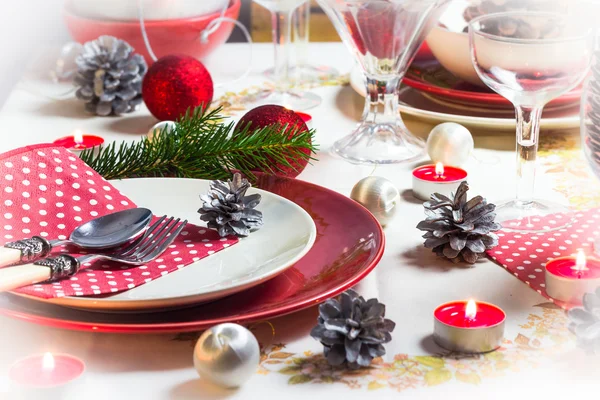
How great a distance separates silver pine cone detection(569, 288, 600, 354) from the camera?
44cm

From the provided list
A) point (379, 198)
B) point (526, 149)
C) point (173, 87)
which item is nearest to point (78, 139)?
point (173, 87)

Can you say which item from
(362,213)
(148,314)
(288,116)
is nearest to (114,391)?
(148,314)

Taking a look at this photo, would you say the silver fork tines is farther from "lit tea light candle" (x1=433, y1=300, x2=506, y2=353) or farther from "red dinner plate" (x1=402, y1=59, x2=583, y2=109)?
"red dinner plate" (x1=402, y1=59, x2=583, y2=109)

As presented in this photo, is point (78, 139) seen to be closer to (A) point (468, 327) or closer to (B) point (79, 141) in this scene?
(B) point (79, 141)

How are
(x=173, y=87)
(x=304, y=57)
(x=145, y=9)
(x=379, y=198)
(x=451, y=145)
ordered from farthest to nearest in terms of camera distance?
(x=304, y=57) → (x=145, y=9) → (x=173, y=87) → (x=451, y=145) → (x=379, y=198)

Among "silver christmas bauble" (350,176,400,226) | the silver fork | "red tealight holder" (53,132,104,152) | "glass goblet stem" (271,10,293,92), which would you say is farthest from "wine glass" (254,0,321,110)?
the silver fork

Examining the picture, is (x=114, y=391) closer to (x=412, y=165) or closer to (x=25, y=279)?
(x=25, y=279)

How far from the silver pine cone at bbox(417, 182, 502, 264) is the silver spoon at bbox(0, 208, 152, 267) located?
211mm

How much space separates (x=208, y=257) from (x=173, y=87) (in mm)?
392

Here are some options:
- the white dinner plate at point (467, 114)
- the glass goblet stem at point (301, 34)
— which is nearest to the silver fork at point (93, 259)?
the white dinner plate at point (467, 114)

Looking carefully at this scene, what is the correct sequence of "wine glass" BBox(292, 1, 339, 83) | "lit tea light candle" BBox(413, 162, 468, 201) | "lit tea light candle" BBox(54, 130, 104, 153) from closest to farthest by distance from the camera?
"lit tea light candle" BBox(413, 162, 468, 201) → "lit tea light candle" BBox(54, 130, 104, 153) → "wine glass" BBox(292, 1, 339, 83)

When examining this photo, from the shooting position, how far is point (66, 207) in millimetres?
587

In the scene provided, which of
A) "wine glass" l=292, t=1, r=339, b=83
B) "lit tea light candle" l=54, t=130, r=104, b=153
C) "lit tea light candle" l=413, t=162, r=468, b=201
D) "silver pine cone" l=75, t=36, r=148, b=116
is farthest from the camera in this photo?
"wine glass" l=292, t=1, r=339, b=83

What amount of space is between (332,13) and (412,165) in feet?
0.58
